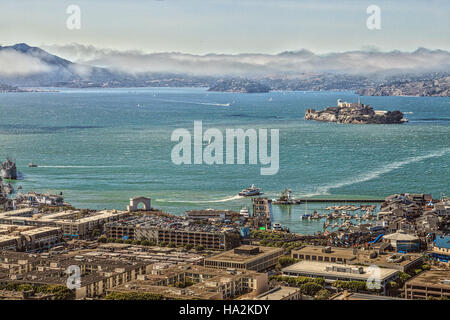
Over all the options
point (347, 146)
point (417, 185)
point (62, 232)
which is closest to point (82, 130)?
point (347, 146)

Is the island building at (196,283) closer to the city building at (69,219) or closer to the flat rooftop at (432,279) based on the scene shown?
the flat rooftop at (432,279)

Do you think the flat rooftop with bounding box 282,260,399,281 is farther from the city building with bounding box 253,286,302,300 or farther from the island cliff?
the island cliff

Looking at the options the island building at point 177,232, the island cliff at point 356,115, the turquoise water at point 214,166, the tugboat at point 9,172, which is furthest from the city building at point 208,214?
the island cliff at point 356,115

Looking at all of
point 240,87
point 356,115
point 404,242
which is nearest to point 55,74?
point 240,87

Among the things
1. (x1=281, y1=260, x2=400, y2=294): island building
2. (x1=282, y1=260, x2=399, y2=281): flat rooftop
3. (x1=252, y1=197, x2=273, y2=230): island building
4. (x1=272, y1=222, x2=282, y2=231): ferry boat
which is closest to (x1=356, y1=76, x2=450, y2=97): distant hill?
(x1=252, y1=197, x2=273, y2=230): island building

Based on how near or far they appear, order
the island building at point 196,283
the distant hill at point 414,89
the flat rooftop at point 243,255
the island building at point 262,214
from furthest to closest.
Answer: the distant hill at point 414,89, the island building at point 262,214, the flat rooftop at point 243,255, the island building at point 196,283

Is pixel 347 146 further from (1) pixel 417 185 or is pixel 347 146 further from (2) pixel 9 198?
(2) pixel 9 198
